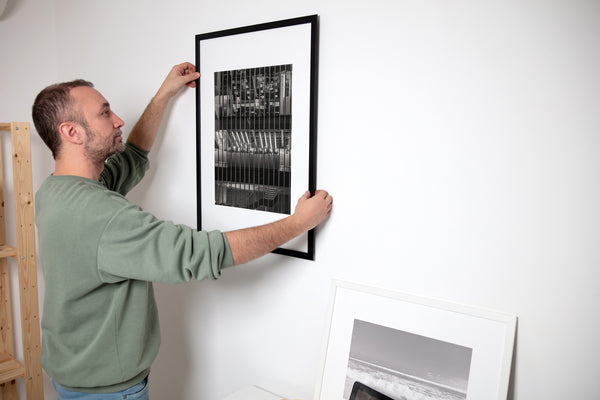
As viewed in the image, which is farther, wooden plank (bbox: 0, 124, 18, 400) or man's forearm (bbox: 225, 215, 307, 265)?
wooden plank (bbox: 0, 124, 18, 400)

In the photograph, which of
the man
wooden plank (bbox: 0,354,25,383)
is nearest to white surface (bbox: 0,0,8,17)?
the man

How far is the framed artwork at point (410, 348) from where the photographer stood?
1.14 m

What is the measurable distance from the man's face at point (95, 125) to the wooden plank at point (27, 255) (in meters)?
0.60

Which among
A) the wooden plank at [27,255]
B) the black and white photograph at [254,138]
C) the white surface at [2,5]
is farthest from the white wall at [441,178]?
the white surface at [2,5]

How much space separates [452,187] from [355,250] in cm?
37

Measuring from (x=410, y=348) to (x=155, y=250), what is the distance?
77 cm

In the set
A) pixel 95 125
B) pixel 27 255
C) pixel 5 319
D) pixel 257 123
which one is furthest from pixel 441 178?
pixel 5 319

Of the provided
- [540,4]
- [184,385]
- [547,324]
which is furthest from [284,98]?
[184,385]

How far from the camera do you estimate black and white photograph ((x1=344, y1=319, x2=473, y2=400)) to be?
46.1 inches

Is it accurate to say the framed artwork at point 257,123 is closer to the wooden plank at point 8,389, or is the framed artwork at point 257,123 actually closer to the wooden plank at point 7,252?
the wooden plank at point 7,252

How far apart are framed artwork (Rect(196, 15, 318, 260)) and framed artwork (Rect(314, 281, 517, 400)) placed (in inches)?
10.7

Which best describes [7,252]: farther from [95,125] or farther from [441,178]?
[441,178]

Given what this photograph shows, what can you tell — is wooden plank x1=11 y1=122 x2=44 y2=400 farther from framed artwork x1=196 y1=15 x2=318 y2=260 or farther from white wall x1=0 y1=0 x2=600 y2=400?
framed artwork x1=196 y1=15 x2=318 y2=260

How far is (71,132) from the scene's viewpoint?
1399 mm
